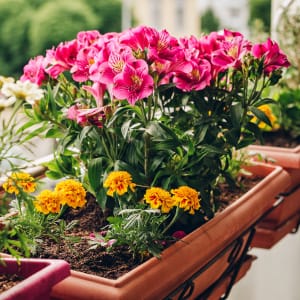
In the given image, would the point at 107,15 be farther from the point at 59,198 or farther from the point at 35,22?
the point at 59,198

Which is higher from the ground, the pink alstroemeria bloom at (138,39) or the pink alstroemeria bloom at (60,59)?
the pink alstroemeria bloom at (138,39)

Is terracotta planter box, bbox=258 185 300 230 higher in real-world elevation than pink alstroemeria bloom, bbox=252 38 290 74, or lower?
lower

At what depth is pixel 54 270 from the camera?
90 centimetres

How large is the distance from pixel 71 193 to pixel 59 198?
2 centimetres

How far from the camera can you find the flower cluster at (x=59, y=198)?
3.80ft

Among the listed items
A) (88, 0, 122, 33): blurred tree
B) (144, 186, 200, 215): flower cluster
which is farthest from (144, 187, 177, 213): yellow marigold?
(88, 0, 122, 33): blurred tree

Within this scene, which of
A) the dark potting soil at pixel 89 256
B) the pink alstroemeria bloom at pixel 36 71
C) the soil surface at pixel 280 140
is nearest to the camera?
the dark potting soil at pixel 89 256

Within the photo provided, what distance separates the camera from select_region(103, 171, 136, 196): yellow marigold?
1162 mm

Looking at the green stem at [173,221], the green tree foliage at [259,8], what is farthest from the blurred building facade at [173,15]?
the green stem at [173,221]

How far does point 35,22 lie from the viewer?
59.4 feet

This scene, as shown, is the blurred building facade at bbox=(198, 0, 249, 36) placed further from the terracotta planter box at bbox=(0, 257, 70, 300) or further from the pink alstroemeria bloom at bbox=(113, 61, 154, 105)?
the terracotta planter box at bbox=(0, 257, 70, 300)

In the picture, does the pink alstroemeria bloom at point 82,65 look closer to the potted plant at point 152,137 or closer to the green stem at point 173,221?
the potted plant at point 152,137

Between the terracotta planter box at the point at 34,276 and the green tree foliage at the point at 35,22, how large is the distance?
16521 millimetres

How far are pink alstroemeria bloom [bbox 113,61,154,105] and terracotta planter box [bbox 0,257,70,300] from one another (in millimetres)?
353
